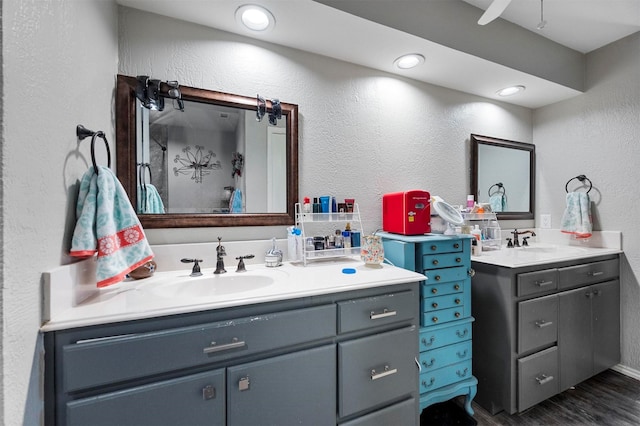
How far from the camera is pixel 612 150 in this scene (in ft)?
6.47

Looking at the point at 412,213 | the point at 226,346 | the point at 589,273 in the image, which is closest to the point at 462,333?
the point at 412,213

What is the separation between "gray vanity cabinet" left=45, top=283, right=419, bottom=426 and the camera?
0.73 meters

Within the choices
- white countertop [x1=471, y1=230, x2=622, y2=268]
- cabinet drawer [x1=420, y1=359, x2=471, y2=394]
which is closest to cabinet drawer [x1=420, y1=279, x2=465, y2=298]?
white countertop [x1=471, y1=230, x2=622, y2=268]

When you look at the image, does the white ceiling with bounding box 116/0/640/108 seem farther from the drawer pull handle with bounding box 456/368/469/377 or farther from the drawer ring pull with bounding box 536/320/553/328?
the drawer pull handle with bounding box 456/368/469/377

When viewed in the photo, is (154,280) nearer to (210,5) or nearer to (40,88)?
(40,88)

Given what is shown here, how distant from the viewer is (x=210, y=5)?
124cm

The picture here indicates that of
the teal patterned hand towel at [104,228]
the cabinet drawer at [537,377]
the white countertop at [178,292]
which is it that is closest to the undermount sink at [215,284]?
the white countertop at [178,292]

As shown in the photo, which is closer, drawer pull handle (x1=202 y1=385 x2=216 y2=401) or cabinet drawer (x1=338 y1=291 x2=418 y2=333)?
drawer pull handle (x1=202 y1=385 x2=216 y2=401)

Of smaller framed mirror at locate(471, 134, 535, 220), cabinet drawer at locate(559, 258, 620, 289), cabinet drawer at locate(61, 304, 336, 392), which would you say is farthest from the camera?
smaller framed mirror at locate(471, 134, 535, 220)

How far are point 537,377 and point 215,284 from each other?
6.17 feet

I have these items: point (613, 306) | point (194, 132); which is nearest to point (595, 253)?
point (613, 306)

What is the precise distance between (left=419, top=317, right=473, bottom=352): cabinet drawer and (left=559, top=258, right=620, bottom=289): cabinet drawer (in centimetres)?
74

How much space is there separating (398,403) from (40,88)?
5.51ft

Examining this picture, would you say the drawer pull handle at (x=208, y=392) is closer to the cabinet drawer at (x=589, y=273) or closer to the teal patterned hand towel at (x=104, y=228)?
the teal patterned hand towel at (x=104, y=228)
